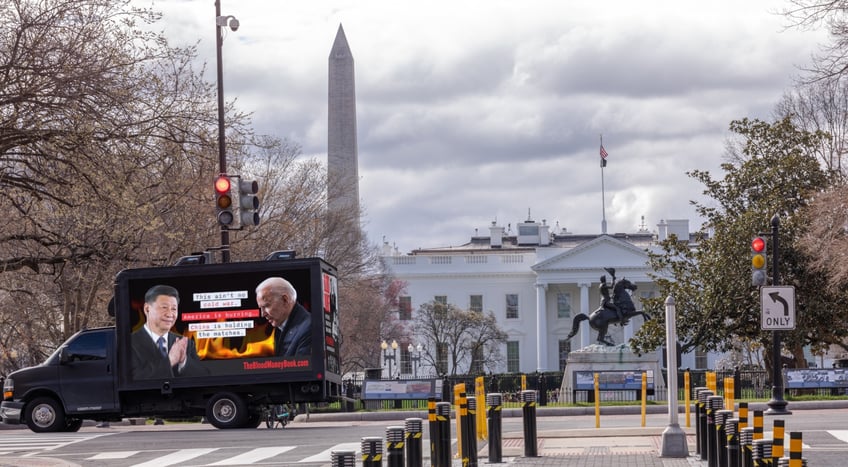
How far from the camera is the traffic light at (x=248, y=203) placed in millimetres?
23141

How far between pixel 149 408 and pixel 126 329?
169cm

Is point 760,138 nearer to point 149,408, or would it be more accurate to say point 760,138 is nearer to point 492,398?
point 149,408

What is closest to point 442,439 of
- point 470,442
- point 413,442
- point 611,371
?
point 470,442

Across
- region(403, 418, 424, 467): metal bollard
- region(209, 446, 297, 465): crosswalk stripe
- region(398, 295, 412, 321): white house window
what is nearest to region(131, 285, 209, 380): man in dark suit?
region(209, 446, 297, 465): crosswalk stripe

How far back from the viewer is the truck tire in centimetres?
2522

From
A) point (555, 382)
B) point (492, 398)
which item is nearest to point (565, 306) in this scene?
point (555, 382)

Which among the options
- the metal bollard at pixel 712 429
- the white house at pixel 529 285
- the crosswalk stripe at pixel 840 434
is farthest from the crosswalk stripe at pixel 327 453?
the white house at pixel 529 285

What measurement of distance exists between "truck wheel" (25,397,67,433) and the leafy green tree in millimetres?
24625

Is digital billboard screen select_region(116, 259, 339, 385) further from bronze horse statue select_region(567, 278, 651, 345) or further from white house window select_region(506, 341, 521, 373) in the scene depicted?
white house window select_region(506, 341, 521, 373)

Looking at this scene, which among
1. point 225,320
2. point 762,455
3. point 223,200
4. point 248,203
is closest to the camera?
point 762,455

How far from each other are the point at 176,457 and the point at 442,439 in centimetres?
626

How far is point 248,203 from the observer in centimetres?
2325

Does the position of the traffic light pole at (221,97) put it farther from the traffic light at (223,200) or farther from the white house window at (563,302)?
the white house window at (563,302)

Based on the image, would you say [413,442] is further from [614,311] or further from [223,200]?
[614,311]
